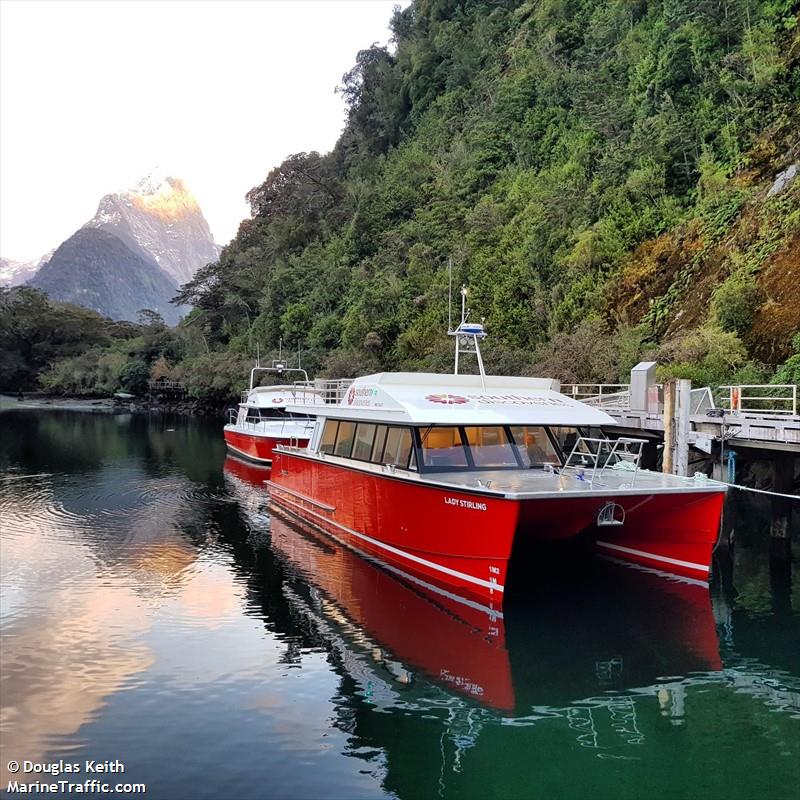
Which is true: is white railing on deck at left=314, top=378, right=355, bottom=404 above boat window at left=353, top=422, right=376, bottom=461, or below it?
above

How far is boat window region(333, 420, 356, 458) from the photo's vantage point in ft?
53.8

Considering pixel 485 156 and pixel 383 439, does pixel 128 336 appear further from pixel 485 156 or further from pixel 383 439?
pixel 383 439

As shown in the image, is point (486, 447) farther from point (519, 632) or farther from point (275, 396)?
point (275, 396)

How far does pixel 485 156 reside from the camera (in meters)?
54.6

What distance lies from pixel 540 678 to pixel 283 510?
1379 centimetres

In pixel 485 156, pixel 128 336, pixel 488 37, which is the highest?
pixel 488 37

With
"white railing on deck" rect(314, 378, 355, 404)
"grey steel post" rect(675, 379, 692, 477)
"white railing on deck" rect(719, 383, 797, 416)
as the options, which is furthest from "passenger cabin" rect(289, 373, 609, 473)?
"white railing on deck" rect(314, 378, 355, 404)

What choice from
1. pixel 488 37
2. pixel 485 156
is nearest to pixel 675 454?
pixel 485 156

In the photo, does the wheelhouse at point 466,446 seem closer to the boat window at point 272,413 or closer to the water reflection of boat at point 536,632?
the water reflection of boat at point 536,632

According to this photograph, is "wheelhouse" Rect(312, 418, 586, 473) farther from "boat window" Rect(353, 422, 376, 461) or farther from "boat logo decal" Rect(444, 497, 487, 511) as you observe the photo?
"boat logo decal" Rect(444, 497, 487, 511)

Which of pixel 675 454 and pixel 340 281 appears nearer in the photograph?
Answer: pixel 675 454

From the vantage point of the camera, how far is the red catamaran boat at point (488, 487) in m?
11.7

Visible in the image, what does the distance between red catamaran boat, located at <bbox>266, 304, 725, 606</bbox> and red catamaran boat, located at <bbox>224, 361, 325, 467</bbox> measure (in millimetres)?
Result: 13642

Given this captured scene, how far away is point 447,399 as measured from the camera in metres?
14.3
